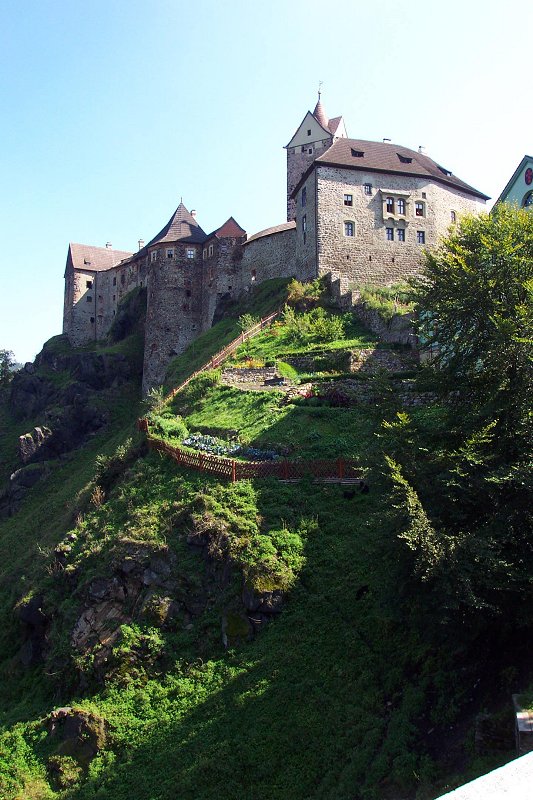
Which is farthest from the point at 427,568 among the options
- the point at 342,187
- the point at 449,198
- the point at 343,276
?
the point at 449,198

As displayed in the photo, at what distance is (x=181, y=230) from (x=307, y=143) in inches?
525

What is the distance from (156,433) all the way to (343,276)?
66.8 feet

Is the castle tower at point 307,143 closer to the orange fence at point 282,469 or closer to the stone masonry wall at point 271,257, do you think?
the stone masonry wall at point 271,257

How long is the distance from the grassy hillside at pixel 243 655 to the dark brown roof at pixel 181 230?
1387 inches

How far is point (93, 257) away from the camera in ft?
265

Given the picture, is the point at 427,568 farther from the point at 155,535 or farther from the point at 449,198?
the point at 449,198

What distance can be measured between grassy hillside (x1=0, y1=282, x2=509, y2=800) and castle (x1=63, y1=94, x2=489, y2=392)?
21.6m

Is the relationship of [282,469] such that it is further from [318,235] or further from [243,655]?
[318,235]

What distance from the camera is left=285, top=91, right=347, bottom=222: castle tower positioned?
203 feet

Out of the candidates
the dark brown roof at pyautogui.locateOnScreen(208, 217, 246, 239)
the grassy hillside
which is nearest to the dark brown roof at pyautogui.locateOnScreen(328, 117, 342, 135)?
the dark brown roof at pyautogui.locateOnScreen(208, 217, 246, 239)

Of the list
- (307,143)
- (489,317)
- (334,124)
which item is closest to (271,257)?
(307,143)

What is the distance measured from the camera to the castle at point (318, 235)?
4597 centimetres

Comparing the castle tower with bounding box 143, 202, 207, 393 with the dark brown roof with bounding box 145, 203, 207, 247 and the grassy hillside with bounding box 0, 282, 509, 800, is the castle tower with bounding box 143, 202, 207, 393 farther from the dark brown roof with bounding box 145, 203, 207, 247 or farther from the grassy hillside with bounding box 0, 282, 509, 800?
the grassy hillside with bounding box 0, 282, 509, 800

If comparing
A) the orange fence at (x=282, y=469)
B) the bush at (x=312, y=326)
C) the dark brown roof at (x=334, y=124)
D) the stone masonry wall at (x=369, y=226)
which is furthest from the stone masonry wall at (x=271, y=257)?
the orange fence at (x=282, y=469)
